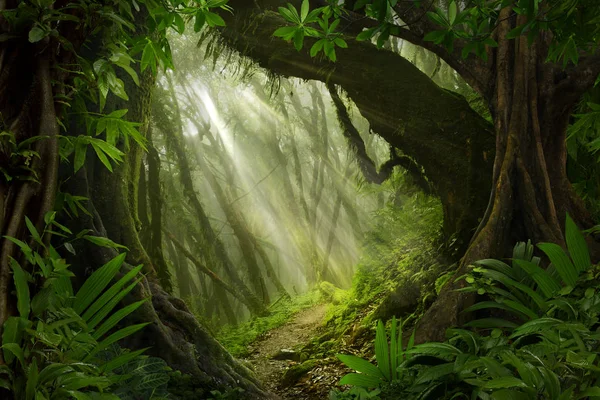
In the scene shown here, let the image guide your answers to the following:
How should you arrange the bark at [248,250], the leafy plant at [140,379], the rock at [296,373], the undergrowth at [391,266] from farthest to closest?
the bark at [248,250] → the undergrowth at [391,266] → the rock at [296,373] → the leafy plant at [140,379]

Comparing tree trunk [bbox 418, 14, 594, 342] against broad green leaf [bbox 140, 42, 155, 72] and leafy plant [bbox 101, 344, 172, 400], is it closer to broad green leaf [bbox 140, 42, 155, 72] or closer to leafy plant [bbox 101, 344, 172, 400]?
leafy plant [bbox 101, 344, 172, 400]

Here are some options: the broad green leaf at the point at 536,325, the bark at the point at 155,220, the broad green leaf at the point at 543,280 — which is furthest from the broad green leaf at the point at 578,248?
the bark at the point at 155,220

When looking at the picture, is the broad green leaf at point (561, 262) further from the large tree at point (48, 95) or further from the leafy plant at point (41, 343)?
the leafy plant at point (41, 343)

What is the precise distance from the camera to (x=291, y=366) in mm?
5891

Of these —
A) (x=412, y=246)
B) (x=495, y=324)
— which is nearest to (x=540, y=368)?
(x=495, y=324)

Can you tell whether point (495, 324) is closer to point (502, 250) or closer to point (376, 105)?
point (502, 250)

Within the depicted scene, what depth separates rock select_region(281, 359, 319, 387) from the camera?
203 inches

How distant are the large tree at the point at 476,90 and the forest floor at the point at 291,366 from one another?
180cm

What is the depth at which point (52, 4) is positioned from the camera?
163 cm

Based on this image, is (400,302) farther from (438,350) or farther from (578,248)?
(438,350)

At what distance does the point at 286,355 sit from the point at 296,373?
4.98ft

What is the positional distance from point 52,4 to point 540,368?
2.30 m

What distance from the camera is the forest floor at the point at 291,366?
4.73m

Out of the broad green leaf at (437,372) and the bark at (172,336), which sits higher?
the bark at (172,336)
